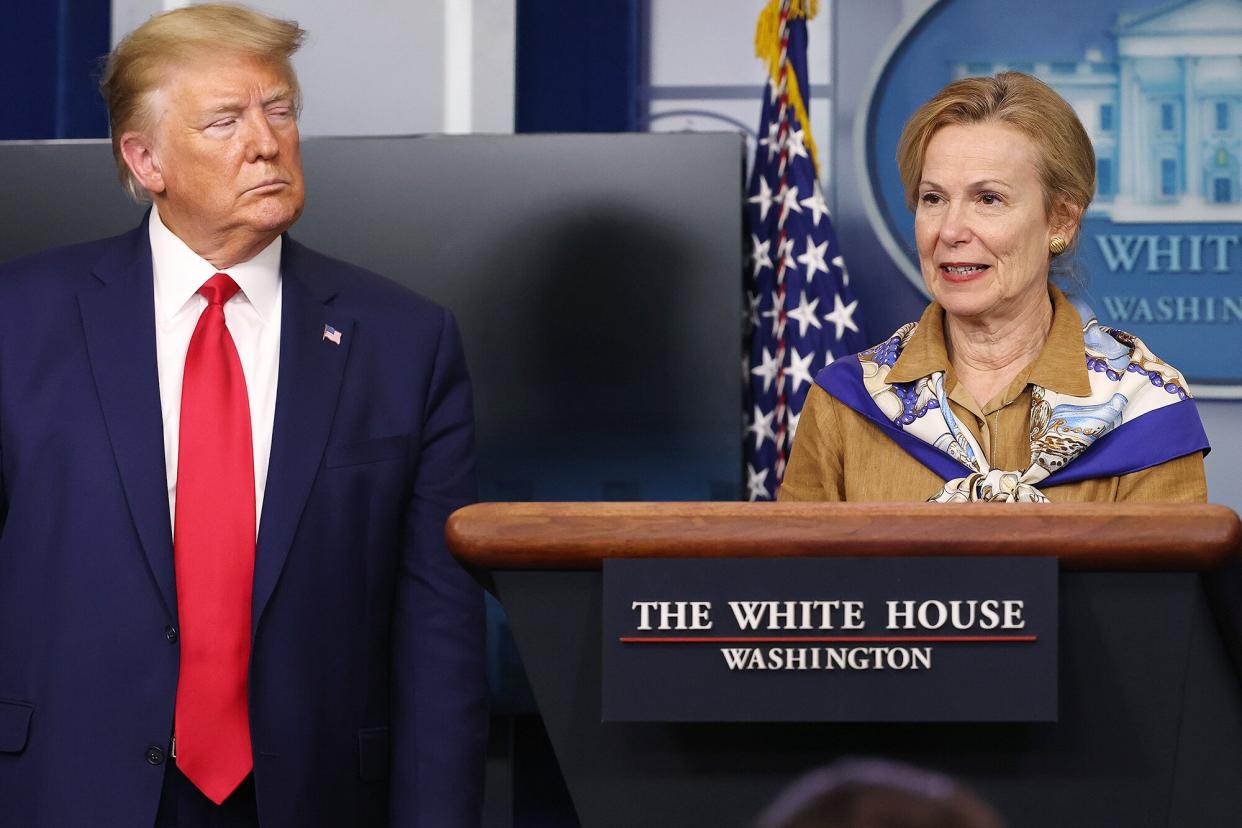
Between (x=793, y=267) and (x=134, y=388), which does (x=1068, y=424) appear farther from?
(x=793, y=267)

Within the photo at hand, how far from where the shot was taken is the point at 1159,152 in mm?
3451

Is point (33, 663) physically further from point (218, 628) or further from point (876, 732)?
point (876, 732)

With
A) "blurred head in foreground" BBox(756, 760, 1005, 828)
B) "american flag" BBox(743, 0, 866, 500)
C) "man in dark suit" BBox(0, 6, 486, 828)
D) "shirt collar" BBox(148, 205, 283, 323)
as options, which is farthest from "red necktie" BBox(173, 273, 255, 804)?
"american flag" BBox(743, 0, 866, 500)

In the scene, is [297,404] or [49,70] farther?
[49,70]

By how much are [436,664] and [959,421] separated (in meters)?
0.66

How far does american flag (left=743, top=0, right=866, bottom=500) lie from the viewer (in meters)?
3.14

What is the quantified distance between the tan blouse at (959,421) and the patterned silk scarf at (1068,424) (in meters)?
0.01

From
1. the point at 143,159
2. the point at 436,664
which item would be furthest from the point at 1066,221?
the point at 143,159

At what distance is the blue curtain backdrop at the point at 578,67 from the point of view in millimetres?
3561

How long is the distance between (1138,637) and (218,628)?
1032 millimetres

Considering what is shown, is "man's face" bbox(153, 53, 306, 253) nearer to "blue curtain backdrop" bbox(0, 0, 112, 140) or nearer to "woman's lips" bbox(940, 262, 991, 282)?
"woman's lips" bbox(940, 262, 991, 282)

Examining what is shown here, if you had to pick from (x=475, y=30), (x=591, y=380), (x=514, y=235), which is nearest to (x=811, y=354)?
(x=591, y=380)

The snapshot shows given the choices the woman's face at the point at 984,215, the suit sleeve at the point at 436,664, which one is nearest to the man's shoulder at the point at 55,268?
the suit sleeve at the point at 436,664

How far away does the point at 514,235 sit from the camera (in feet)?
10.9
